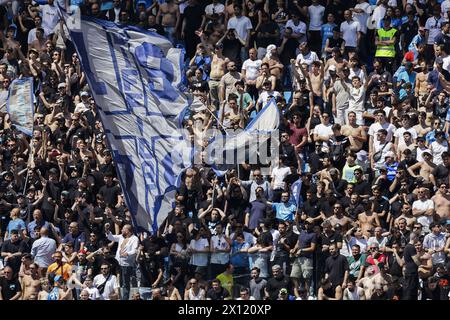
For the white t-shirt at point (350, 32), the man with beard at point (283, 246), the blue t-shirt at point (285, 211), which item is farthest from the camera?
the white t-shirt at point (350, 32)

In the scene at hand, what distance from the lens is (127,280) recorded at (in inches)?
1199

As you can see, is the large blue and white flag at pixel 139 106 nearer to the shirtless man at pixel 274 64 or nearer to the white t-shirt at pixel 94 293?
the white t-shirt at pixel 94 293

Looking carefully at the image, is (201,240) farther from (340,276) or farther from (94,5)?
(94,5)

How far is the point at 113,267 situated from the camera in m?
30.8

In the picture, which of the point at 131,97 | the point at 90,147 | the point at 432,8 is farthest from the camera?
the point at 432,8

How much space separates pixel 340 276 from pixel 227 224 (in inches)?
101

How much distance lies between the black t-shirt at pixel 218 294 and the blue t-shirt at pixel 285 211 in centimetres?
260

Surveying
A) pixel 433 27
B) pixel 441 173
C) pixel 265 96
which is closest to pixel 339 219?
pixel 441 173

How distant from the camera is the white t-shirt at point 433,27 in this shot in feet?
118

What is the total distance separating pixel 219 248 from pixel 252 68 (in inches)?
247

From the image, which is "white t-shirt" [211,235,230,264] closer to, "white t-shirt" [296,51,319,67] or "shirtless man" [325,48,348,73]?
"shirtless man" [325,48,348,73]

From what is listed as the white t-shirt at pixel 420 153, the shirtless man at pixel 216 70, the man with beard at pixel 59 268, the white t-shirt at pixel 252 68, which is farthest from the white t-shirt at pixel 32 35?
the white t-shirt at pixel 420 153

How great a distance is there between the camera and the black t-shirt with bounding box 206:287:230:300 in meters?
29.5
